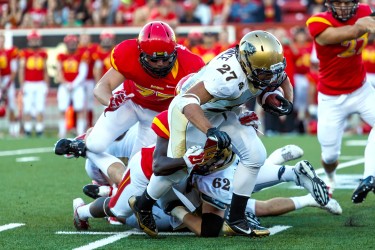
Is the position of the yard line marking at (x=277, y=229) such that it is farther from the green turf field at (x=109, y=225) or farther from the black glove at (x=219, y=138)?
the black glove at (x=219, y=138)

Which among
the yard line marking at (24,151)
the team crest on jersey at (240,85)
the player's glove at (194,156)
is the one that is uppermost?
the team crest on jersey at (240,85)

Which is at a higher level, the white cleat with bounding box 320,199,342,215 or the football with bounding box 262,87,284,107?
the football with bounding box 262,87,284,107

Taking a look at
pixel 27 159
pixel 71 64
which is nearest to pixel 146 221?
pixel 27 159

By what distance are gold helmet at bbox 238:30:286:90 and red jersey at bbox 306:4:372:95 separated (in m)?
2.10

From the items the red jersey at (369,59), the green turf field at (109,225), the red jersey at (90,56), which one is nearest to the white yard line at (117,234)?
the green turf field at (109,225)

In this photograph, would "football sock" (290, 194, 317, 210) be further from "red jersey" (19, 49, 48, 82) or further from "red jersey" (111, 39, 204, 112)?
"red jersey" (19, 49, 48, 82)

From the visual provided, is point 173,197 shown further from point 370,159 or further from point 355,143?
point 355,143

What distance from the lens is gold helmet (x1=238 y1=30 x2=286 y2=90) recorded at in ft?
16.9

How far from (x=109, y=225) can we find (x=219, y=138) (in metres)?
1.41

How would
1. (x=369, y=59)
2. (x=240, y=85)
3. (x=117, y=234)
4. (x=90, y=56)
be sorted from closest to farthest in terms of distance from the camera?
1. (x=240, y=85)
2. (x=117, y=234)
3. (x=369, y=59)
4. (x=90, y=56)

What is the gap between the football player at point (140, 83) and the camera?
→ 6086 mm

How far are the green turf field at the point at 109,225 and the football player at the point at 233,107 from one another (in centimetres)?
26

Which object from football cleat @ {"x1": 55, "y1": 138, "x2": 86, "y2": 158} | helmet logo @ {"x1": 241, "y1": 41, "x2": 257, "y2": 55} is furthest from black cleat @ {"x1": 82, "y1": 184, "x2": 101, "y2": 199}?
helmet logo @ {"x1": 241, "y1": 41, "x2": 257, "y2": 55}

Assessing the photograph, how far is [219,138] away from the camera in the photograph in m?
4.91
